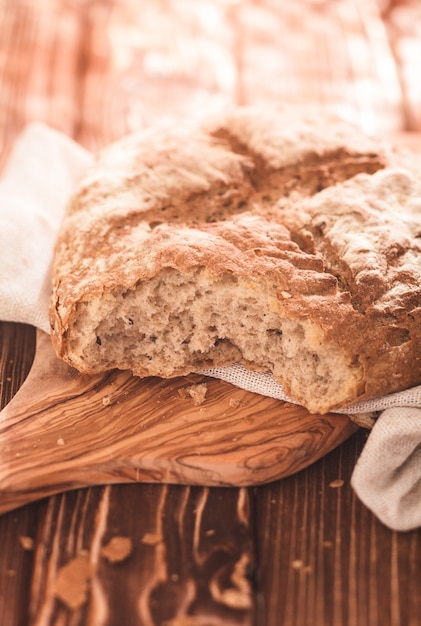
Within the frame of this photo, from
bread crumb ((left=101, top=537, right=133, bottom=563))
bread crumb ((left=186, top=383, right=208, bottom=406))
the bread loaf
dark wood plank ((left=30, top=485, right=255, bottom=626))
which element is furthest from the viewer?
bread crumb ((left=186, top=383, right=208, bottom=406))

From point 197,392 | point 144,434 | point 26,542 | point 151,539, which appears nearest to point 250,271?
point 197,392

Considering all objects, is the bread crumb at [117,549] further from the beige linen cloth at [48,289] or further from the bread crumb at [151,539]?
the beige linen cloth at [48,289]

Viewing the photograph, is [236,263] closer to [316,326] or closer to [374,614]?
[316,326]

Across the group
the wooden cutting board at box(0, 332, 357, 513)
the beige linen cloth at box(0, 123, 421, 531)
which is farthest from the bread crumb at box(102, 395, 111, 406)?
the beige linen cloth at box(0, 123, 421, 531)

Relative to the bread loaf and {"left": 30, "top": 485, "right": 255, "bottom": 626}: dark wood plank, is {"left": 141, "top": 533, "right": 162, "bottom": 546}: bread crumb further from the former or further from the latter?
the bread loaf

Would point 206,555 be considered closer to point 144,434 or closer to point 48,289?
point 144,434

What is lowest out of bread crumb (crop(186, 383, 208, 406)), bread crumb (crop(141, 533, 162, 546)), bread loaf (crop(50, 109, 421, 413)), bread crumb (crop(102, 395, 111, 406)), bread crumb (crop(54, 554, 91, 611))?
bread crumb (crop(54, 554, 91, 611))

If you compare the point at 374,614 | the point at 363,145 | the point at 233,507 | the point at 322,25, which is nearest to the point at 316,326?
the point at 233,507
